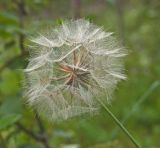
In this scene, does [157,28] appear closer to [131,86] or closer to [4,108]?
[131,86]

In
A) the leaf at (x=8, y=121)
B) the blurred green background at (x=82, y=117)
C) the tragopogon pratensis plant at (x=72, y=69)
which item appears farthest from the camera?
the blurred green background at (x=82, y=117)

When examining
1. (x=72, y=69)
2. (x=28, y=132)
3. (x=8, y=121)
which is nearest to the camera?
(x=72, y=69)

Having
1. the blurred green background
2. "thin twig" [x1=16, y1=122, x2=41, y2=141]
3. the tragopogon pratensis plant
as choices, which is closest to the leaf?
the blurred green background

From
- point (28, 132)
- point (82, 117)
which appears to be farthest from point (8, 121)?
point (28, 132)

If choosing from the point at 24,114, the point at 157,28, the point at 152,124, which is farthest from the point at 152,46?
the point at 24,114

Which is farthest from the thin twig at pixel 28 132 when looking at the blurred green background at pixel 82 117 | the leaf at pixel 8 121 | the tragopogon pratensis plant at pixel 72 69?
the tragopogon pratensis plant at pixel 72 69

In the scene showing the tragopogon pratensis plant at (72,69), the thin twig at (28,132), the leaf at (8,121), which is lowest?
the thin twig at (28,132)

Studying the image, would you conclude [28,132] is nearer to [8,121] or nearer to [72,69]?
[8,121]

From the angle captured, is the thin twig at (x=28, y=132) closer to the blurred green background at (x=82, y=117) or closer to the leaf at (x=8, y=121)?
the blurred green background at (x=82, y=117)
